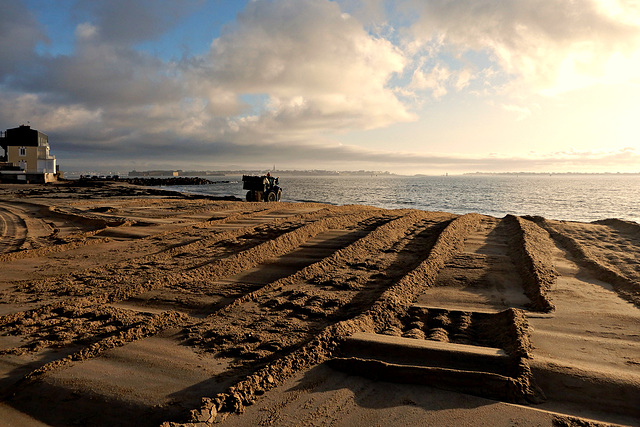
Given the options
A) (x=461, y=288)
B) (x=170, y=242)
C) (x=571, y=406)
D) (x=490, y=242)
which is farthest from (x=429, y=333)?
(x=170, y=242)

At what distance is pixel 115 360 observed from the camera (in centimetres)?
378

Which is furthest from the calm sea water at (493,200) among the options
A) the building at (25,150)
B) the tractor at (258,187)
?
the building at (25,150)

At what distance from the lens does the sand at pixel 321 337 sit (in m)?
3.05

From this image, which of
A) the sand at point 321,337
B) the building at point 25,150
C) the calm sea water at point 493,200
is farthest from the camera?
the building at point 25,150

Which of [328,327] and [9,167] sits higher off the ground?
[9,167]

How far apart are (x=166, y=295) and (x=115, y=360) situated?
78.1 inches

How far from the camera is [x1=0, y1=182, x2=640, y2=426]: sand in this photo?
3049 mm

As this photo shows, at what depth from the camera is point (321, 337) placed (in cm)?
397

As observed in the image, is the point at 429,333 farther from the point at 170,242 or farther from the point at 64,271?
the point at 170,242

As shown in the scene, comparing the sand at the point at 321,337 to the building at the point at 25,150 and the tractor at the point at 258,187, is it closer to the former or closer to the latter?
the tractor at the point at 258,187

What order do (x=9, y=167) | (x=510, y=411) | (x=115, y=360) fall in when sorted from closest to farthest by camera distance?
(x=510, y=411)
(x=115, y=360)
(x=9, y=167)

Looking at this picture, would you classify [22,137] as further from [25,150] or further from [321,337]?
[321,337]

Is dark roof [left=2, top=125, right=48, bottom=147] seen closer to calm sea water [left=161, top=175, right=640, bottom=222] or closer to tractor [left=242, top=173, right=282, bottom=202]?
calm sea water [left=161, top=175, right=640, bottom=222]

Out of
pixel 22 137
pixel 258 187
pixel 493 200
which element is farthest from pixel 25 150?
pixel 493 200
